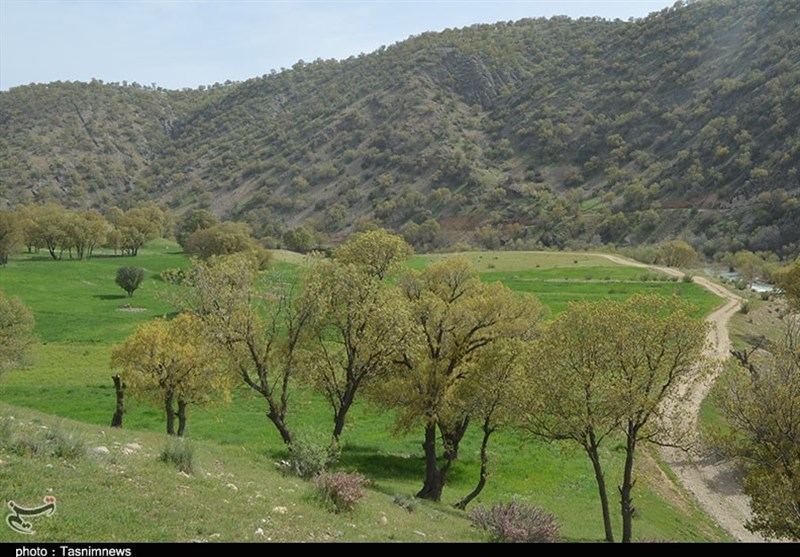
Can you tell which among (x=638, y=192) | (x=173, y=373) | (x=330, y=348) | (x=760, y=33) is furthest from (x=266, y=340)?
(x=760, y=33)

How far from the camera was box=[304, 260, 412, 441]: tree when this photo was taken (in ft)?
88.7

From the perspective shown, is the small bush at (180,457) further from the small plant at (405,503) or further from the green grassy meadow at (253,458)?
the small plant at (405,503)

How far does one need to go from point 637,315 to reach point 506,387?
636 cm

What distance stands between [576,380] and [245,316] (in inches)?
561

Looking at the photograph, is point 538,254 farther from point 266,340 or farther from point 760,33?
point 760,33

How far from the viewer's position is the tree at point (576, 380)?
2405 cm

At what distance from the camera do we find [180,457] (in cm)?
1689

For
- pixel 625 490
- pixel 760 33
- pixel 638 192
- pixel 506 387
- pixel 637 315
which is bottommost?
pixel 625 490

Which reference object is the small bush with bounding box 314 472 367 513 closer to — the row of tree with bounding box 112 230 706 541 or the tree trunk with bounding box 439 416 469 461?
the row of tree with bounding box 112 230 706 541

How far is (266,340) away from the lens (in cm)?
2853

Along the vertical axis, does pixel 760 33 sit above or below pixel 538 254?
above

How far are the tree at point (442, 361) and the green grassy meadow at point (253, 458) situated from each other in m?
3.04

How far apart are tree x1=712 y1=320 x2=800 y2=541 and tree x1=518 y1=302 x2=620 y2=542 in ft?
18.0

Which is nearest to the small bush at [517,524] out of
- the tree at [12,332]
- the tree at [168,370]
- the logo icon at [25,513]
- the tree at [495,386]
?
the tree at [495,386]
